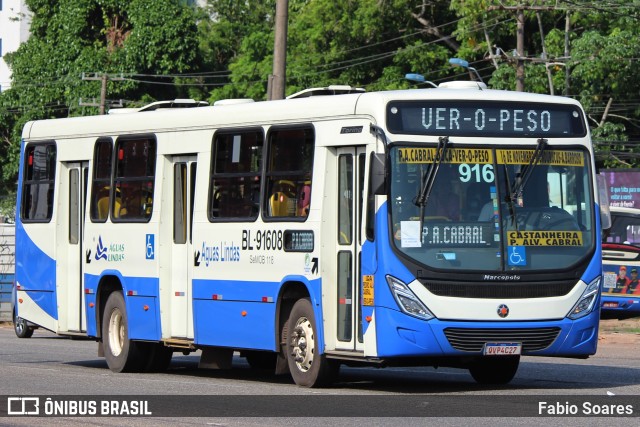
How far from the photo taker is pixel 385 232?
14.7m

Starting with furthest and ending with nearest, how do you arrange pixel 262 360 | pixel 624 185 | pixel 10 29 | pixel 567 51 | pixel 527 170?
pixel 10 29
pixel 567 51
pixel 624 185
pixel 262 360
pixel 527 170

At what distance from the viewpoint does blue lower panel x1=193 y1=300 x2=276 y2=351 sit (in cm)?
1630

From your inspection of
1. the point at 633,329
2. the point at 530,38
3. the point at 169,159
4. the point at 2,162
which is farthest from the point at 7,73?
the point at 169,159

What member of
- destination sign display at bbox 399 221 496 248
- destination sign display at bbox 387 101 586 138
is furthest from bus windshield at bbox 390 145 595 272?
destination sign display at bbox 387 101 586 138

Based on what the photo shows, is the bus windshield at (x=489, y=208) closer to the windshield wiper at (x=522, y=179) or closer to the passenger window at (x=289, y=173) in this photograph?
the windshield wiper at (x=522, y=179)

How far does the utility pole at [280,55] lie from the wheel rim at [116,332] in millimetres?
6749

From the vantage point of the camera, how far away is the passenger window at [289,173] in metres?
15.9

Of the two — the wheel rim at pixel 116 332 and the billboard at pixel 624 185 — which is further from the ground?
the billboard at pixel 624 185

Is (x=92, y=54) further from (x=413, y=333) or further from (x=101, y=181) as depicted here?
(x=413, y=333)

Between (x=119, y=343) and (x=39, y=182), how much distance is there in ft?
10.2

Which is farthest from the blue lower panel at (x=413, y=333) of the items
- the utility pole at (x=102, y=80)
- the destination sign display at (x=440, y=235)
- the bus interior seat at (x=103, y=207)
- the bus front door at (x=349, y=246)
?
the utility pole at (x=102, y=80)

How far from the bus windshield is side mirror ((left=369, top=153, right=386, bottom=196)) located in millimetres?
229

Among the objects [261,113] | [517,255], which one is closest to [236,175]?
[261,113]

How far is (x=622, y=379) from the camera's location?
16.9 m
